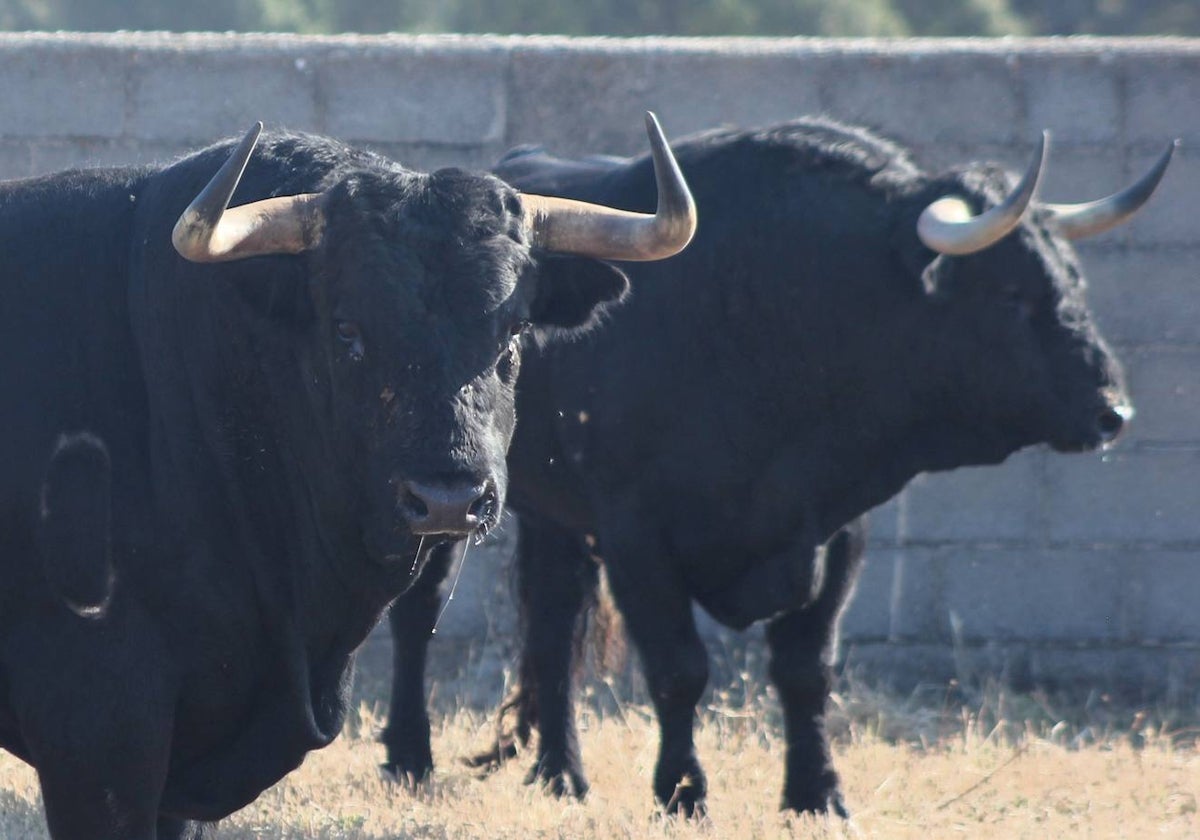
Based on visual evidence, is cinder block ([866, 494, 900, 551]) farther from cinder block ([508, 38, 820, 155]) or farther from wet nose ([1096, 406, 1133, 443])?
wet nose ([1096, 406, 1133, 443])

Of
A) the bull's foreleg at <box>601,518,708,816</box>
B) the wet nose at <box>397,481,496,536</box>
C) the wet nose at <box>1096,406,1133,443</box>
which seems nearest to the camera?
the wet nose at <box>397,481,496,536</box>

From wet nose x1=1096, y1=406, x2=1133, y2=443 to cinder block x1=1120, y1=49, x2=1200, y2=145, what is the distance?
198 cm

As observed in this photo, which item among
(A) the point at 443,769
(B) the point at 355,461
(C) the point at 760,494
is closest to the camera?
(B) the point at 355,461

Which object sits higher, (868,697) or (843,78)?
(843,78)

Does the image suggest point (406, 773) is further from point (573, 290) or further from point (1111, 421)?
point (1111, 421)

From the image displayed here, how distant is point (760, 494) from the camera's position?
4.57m

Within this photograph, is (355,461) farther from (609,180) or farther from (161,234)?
(609,180)

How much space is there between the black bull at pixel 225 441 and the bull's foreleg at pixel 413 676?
180 cm

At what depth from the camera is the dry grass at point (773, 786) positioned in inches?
177

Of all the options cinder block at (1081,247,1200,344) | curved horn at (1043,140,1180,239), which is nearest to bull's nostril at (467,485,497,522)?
curved horn at (1043,140,1180,239)

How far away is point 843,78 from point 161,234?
11.7 feet

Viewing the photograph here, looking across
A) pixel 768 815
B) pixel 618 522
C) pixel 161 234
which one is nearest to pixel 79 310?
pixel 161 234

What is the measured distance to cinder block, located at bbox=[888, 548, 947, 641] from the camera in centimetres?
614

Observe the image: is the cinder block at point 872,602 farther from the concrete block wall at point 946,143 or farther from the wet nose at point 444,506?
the wet nose at point 444,506
